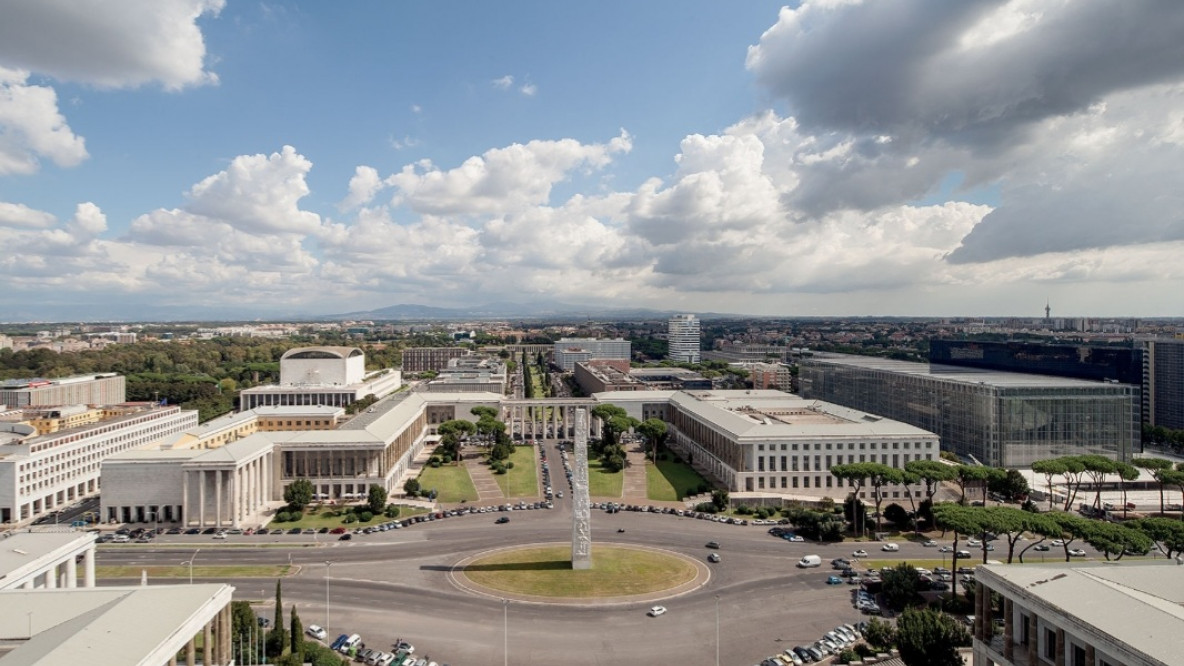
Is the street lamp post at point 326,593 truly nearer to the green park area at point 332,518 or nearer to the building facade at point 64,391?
the green park area at point 332,518

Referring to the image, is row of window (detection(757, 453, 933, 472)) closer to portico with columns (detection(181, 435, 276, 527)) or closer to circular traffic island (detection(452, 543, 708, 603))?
circular traffic island (detection(452, 543, 708, 603))

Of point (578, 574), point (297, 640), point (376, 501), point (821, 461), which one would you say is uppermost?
point (821, 461)

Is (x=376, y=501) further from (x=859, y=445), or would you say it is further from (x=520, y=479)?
(x=859, y=445)

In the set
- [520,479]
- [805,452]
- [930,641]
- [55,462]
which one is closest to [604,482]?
[520,479]

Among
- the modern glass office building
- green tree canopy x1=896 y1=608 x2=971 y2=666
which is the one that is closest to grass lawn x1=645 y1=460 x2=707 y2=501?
the modern glass office building

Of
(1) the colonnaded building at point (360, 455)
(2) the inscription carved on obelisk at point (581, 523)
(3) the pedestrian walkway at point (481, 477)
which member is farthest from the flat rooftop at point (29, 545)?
(3) the pedestrian walkway at point (481, 477)

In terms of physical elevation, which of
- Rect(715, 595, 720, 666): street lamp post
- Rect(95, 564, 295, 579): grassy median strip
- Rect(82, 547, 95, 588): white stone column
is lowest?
Rect(95, 564, 295, 579): grassy median strip

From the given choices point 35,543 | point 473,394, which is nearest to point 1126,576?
point 35,543
